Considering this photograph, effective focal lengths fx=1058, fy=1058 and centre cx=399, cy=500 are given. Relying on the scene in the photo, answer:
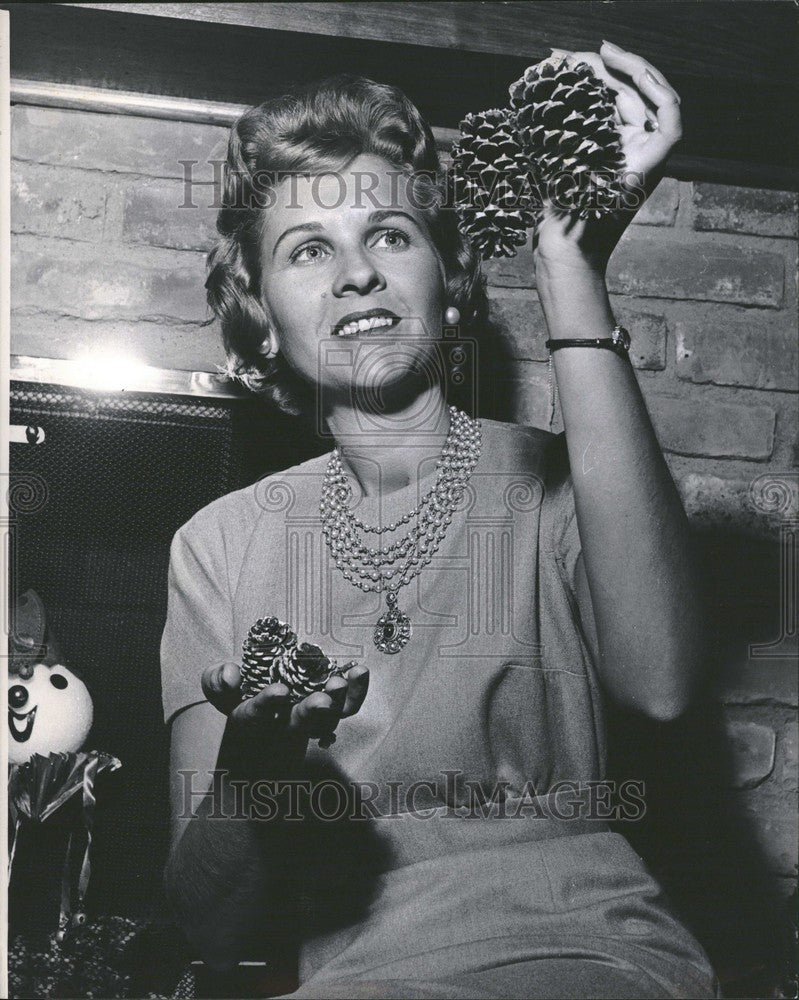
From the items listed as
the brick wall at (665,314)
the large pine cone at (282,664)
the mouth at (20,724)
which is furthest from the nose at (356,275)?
the mouth at (20,724)

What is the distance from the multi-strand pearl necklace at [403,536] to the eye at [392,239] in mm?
165

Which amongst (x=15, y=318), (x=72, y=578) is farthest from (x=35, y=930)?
(x=15, y=318)

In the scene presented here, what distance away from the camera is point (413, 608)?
0.95 m

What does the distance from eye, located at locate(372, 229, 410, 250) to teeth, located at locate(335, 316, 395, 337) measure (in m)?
0.08

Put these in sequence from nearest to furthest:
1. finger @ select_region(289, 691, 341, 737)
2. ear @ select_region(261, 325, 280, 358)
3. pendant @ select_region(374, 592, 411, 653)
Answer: finger @ select_region(289, 691, 341, 737) < pendant @ select_region(374, 592, 411, 653) < ear @ select_region(261, 325, 280, 358)

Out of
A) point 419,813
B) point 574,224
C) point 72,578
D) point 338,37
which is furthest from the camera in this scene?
point 338,37

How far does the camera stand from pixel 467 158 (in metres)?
0.82

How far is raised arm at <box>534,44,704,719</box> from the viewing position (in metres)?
0.76

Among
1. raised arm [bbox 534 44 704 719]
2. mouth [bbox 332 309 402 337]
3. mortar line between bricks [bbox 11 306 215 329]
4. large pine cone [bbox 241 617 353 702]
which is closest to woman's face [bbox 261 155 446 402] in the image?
mouth [bbox 332 309 402 337]

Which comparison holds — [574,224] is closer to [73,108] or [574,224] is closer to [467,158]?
A: [467,158]

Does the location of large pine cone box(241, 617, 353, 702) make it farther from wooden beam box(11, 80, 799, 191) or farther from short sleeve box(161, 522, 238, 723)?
wooden beam box(11, 80, 799, 191)

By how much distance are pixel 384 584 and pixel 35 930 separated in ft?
1.43

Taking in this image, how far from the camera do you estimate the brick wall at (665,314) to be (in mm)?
1119

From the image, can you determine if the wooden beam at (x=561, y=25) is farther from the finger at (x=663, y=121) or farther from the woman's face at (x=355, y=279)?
the finger at (x=663, y=121)
